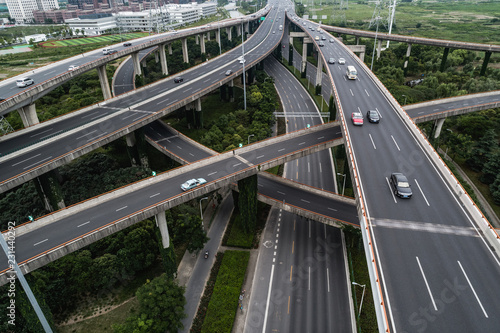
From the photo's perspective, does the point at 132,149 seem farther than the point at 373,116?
Yes

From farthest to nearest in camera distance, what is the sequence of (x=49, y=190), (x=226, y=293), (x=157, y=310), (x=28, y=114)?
1. (x=28, y=114)
2. (x=49, y=190)
3. (x=226, y=293)
4. (x=157, y=310)

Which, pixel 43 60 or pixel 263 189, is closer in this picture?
pixel 263 189

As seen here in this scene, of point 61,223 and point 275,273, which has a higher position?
point 61,223

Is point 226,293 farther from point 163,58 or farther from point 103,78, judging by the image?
point 163,58

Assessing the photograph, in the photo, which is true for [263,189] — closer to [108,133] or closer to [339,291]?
[339,291]

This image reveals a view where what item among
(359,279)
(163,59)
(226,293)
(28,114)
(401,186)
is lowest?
(226,293)

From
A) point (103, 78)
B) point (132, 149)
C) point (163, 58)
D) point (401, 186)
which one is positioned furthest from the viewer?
point (163, 58)

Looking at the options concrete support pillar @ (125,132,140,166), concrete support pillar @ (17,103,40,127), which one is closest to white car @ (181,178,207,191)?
concrete support pillar @ (125,132,140,166)

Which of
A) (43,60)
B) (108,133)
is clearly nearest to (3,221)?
(108,133)

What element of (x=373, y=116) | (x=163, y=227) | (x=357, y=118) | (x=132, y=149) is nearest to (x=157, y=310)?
(x=163, y=227)
